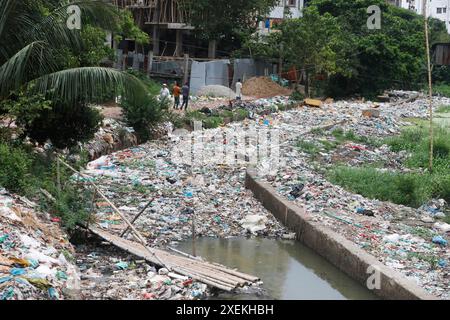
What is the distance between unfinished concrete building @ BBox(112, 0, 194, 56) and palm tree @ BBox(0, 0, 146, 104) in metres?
19.1

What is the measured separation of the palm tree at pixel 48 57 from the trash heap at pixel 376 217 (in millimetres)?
3448

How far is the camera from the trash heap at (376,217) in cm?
786

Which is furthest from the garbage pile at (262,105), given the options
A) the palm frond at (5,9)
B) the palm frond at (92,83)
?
the palm frond at (92,83)

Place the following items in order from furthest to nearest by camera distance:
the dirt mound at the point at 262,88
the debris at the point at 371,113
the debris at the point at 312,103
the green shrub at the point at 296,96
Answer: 1. the dirt mound at the point at 262,88
2. the green shrub at the point at 296,96
3. the debris at the point at 312,103
4. the debris at the point at 371,113

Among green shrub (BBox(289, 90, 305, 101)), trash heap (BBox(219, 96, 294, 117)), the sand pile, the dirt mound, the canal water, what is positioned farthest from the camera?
the dirt mound

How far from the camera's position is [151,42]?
32406mm

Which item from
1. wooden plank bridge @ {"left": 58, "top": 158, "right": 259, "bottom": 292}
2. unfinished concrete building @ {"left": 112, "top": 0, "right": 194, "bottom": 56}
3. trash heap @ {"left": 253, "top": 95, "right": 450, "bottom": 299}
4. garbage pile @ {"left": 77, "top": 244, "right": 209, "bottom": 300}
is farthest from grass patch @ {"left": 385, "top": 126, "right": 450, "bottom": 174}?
unfinished concrete building @ {"left": 112, "top": 0, "right": 194, "bottom": 56}

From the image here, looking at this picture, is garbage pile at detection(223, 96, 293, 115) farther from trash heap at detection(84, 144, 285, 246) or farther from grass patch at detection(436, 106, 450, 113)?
trash heap at detection(84, 144, 285, 246)

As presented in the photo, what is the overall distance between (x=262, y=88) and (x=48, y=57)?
17.7 metres

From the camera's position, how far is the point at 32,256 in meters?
6.45

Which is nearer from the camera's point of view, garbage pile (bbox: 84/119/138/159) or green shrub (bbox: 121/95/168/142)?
garbage pile (bbox: 84/119/138/159)

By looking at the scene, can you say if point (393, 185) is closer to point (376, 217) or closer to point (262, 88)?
point (376, 217)

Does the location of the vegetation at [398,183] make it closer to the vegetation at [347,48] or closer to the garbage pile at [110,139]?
the garbage pile at [110,139]

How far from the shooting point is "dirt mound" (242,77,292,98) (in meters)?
26.8
